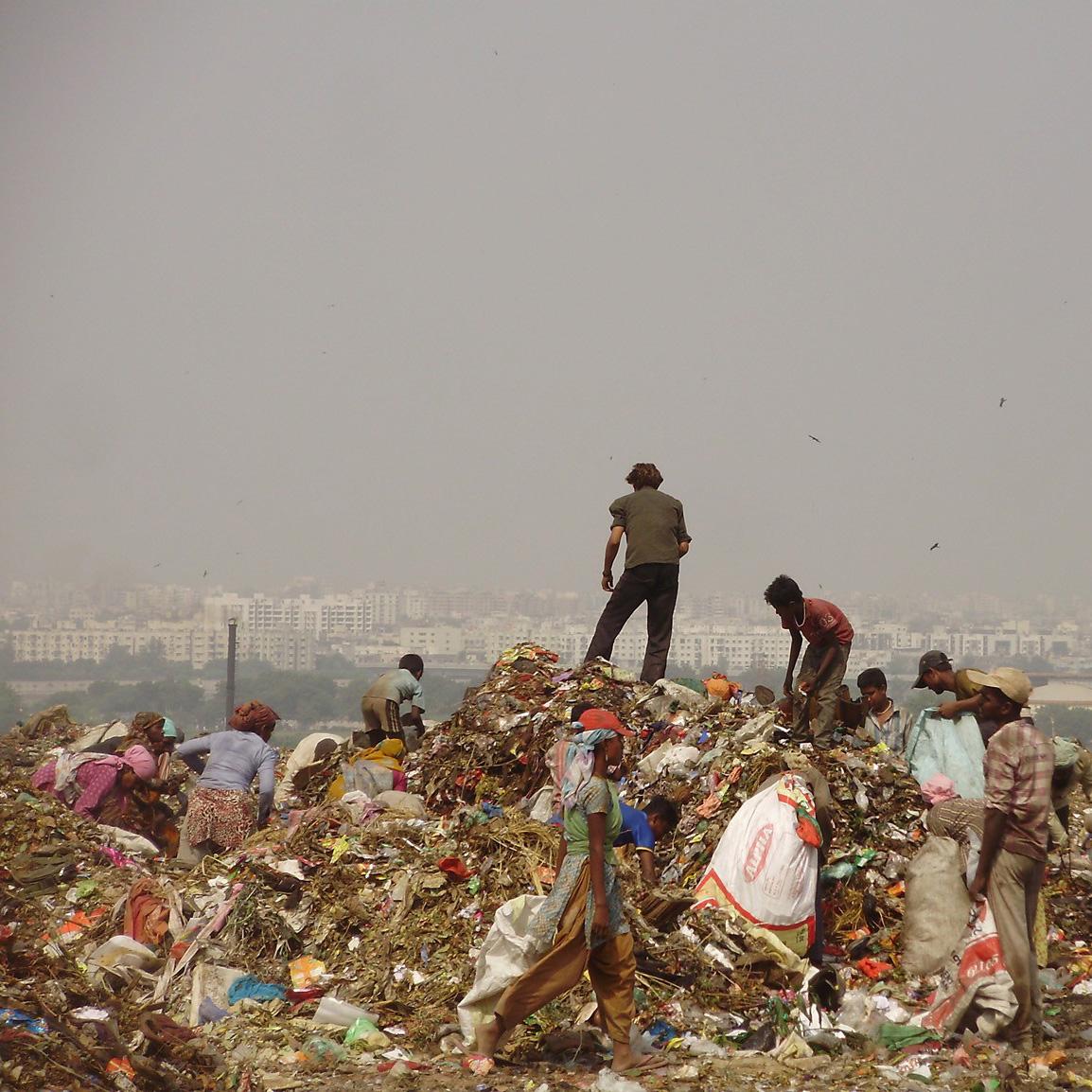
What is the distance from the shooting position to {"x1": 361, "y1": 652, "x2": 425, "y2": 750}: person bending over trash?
36.2 feet

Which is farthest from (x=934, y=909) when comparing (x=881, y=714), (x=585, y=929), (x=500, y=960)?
(x=881, y=714)

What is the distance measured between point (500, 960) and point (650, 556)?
501 centimetres

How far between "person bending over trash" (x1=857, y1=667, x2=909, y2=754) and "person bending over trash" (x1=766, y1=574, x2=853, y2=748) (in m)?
0.48

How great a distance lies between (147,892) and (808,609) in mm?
4233

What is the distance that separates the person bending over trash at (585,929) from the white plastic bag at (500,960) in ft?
0.42

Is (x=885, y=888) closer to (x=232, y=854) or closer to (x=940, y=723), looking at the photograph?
(x=940, y=723)

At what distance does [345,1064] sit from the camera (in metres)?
5.73

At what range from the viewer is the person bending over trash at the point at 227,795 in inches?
340

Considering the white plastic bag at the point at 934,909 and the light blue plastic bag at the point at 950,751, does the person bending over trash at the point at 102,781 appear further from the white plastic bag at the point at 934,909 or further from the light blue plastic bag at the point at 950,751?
the white plastic bag at the point at 934,909

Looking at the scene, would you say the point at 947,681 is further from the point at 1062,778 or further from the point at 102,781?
the point at 102,781

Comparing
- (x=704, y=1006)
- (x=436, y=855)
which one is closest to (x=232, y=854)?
(x=436, y=855)

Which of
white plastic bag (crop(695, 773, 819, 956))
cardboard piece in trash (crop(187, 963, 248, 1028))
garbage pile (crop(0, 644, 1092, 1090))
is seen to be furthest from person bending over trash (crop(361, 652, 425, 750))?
white plastic bag (crop(695, 773, 819, 956))

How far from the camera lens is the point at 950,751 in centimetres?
795

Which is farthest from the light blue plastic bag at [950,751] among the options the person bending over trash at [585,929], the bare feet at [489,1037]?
the bare feet at [489,1037]
